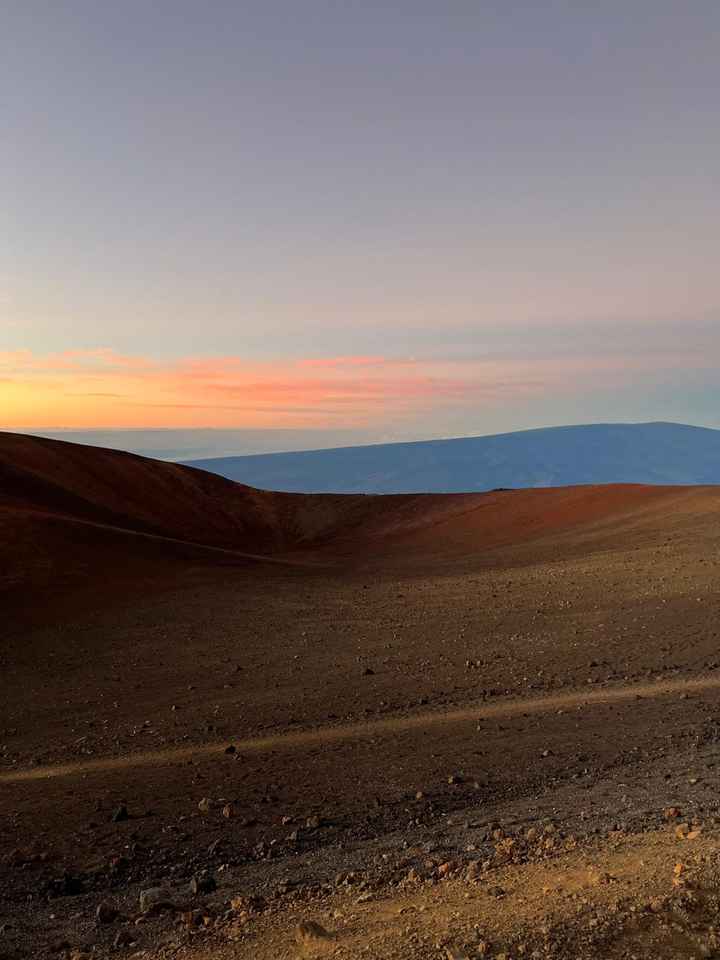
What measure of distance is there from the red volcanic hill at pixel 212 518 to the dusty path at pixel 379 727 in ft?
32.1

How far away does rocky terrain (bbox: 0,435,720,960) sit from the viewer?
211 inches

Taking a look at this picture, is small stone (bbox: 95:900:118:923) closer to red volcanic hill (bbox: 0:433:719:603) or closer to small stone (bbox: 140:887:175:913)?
small stone (bbox: 140:887:175:913)

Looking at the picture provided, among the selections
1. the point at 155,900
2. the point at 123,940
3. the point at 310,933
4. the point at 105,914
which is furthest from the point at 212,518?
the point at 310,933

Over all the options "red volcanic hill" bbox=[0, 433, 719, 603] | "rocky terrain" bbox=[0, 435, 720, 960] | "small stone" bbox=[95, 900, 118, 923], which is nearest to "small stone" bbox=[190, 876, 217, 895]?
"rocky terrain" bbox=[0, 435, 720, 960]

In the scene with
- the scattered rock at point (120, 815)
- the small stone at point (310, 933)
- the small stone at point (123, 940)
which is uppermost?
the small stone at point (310, 933)

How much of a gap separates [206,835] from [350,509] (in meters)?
38.7

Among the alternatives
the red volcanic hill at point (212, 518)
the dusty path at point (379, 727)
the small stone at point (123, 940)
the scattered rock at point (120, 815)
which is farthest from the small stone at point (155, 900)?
the red volcanic hill at point (212, 518)

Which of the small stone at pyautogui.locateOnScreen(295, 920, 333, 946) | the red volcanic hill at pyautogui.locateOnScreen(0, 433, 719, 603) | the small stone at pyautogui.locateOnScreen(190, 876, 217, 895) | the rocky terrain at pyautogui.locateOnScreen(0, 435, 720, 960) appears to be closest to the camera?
the small stone at pyautogui.locateOnScreen(295, 920, 333, 946)

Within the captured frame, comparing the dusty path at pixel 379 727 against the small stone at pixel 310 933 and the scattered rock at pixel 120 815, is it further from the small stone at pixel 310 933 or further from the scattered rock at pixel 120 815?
the small stone at pixel 310 933

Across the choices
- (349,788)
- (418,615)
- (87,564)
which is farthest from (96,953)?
(87,564)

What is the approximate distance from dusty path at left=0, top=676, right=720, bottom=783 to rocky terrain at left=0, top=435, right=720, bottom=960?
0.05 metres

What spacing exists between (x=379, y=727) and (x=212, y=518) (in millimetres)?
34569

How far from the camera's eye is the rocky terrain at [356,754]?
536cm

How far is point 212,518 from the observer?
44.2 meters
